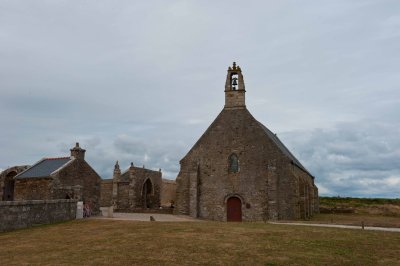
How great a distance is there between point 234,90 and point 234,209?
1055 centimetres

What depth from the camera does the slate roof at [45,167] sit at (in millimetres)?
28798

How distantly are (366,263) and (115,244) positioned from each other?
9.51 m

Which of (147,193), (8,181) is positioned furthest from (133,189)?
(8,181)

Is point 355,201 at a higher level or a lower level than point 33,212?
lower

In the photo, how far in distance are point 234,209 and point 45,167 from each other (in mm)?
15687

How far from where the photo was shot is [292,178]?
31.0m

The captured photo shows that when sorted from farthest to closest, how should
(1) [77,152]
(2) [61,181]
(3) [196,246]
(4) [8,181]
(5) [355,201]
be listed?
(5) [355,201], (4) [8,181], (1) [77,152], (2) [61,181], (3) [196,246]

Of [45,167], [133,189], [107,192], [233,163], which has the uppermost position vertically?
[233,163]

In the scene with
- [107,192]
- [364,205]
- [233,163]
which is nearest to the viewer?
[233,163]

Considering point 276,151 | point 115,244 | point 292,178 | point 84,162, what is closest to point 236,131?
point 276,151

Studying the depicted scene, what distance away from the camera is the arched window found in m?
33.0

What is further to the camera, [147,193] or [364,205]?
[364,205]

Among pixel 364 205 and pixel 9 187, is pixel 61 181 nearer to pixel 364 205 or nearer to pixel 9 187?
pixel 9 187

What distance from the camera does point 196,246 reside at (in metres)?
15.0
